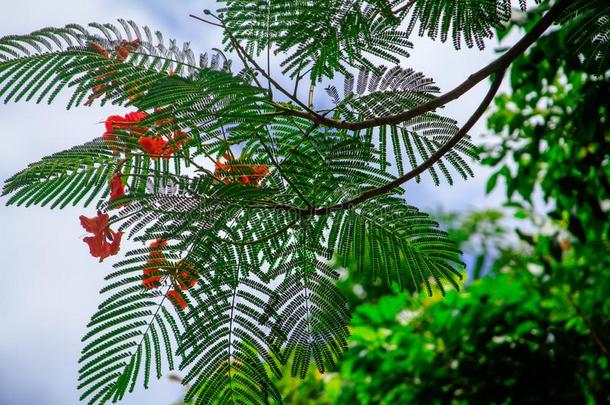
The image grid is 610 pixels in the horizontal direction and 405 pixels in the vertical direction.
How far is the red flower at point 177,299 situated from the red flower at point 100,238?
20 centimetres

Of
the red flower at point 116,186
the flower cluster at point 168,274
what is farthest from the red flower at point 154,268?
the red flower at point 116,186

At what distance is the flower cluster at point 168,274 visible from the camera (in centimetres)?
135

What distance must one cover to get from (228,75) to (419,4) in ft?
1.81

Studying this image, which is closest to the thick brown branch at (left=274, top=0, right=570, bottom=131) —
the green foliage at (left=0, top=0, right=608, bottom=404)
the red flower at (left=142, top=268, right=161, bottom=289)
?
the green foliage at (left=0, top=0, right=608, bottom=404)

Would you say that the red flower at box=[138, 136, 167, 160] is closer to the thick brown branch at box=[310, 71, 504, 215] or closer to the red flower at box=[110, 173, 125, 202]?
the red flower at box=[110, 173, 125, 202]

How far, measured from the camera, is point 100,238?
1474mm

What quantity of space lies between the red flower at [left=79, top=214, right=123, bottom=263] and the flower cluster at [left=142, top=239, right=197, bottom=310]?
0.15 m

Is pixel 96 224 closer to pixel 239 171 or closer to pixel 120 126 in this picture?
pixel 120 126

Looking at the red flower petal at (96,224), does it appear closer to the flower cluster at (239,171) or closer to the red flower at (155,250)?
the red flower at (155,250)

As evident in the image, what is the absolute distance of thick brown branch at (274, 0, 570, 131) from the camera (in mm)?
1403

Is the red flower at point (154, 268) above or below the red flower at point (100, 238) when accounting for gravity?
below

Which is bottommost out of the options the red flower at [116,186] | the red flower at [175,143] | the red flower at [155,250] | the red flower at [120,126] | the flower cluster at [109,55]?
the red flower at [155,250]

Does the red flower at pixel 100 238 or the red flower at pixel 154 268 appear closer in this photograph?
the red flower at pixel 154 268

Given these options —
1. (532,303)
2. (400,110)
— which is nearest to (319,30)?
(400,110)
